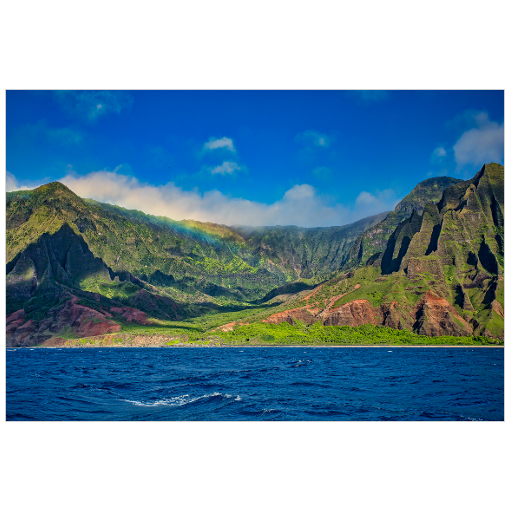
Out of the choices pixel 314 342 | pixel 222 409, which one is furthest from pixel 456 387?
pixel 314 342

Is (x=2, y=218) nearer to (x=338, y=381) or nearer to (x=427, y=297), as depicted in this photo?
(x=338, y=381)

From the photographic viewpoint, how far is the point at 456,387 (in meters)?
58.5

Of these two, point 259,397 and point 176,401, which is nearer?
point 176,401

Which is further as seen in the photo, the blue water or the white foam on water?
the white foam on water

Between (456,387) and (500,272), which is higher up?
(500,272)

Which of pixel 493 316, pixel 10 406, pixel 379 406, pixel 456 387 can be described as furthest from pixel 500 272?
pixel 10 406

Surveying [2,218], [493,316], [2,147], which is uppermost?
[2,147]

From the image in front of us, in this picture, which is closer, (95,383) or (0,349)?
(0,349)

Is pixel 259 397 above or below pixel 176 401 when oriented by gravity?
below

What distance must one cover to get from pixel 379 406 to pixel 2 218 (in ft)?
123

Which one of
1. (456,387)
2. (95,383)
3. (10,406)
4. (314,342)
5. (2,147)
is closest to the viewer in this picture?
(2,147)

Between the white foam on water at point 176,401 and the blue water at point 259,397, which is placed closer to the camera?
the blue water at point 259,397
